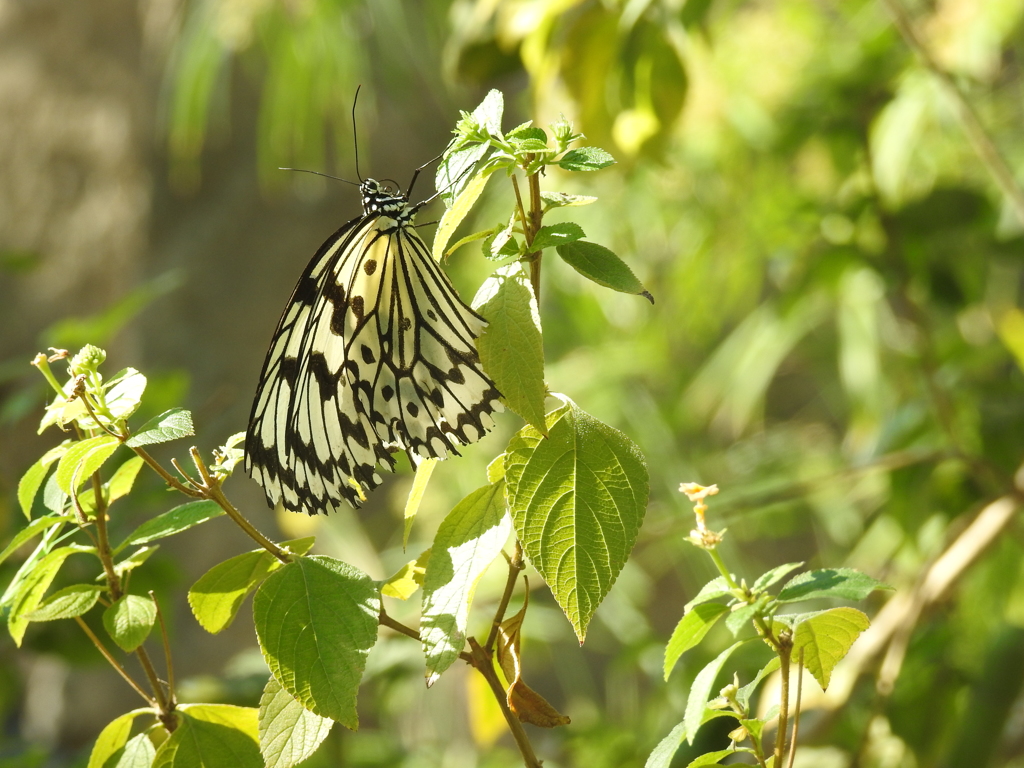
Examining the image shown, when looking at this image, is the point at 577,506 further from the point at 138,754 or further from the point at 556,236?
the point at 138,754

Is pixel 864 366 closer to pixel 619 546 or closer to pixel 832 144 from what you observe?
pixel 832 144

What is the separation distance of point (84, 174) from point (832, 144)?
217 centimetres

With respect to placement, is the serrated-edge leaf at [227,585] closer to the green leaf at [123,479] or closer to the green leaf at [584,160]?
the green leaf at [123,479]

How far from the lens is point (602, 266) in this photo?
31cm

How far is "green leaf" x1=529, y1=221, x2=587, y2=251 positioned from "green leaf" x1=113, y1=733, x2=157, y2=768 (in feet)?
0.77

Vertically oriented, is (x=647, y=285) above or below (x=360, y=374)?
above

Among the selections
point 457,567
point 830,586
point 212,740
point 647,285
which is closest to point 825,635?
point 830,586

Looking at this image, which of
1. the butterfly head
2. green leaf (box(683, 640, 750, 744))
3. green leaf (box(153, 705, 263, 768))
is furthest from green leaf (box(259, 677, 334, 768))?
the butterfly head

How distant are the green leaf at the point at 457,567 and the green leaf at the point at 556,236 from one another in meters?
0.09

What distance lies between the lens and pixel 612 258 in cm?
31

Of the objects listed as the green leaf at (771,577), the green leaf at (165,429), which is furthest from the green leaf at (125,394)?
the green leaf at (771,577)

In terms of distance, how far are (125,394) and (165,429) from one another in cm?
2

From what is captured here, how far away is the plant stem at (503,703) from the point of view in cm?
30

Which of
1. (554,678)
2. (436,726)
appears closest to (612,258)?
(436,726)
